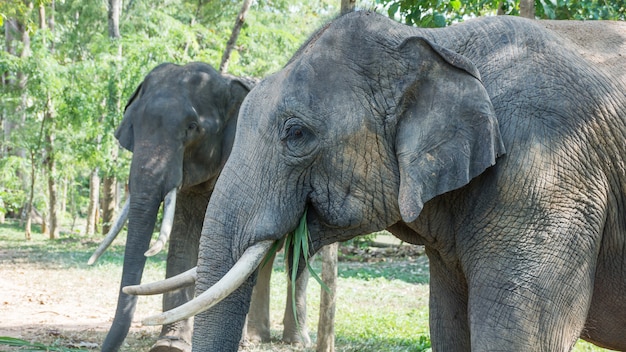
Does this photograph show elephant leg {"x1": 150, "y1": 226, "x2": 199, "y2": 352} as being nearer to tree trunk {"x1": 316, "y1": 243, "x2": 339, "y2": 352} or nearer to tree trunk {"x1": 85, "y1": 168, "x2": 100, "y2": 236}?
tree trunk {"x1": 316, "y1": 243, "x2": 339, "y2": 352}

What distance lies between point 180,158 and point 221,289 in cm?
471

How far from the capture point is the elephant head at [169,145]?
7.64 meters

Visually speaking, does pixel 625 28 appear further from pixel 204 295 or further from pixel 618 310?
pixel 204 295

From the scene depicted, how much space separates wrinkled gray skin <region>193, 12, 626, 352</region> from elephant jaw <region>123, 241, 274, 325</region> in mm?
83

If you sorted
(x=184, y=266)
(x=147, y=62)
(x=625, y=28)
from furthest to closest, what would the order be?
(x=147, y=62), (x=184, y=266), (x=625, y=28)

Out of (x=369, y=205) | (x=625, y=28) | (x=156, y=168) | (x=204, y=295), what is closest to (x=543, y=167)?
(x=369, y=205)

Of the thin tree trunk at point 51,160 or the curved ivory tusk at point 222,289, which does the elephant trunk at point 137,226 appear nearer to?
the curved ivory tusk at point 222,289

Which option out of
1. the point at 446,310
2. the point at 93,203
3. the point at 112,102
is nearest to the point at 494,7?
the point at 446,310

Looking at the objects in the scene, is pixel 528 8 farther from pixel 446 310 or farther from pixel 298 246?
pixel 298 246

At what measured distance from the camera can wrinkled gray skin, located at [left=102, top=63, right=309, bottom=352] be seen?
7.94 m

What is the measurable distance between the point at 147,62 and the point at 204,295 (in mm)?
16548

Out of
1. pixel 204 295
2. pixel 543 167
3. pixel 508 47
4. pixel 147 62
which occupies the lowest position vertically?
pixel 204 295

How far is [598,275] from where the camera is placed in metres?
4.22

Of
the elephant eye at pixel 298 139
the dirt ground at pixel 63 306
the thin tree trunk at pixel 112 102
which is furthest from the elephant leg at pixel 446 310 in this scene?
the thin tree trunk at pixel 112 102
